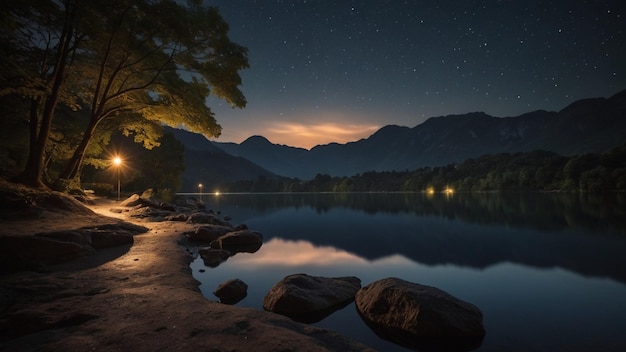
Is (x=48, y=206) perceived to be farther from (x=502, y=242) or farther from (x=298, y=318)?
(x=502, y=242)

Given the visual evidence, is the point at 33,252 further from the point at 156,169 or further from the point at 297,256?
the point at 156,169

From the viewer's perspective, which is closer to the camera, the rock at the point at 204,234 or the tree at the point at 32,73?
the tree at the point at 32,73

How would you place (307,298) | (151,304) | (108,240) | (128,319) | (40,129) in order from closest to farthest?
(128,319) < (151,304) < (307,298) < (108,240) < (40,129)

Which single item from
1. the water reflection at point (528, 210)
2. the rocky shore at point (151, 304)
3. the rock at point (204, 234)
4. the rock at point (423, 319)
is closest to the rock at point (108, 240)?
the rocky shore at point (151, 304)

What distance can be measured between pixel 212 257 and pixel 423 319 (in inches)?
393

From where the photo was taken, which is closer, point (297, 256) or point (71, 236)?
point (71, 236)

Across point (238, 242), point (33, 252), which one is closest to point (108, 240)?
point (33, 252)

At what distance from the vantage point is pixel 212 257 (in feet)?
44.2

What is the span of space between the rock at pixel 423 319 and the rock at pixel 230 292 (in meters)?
4.01

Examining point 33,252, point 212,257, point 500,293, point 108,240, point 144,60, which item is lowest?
point 500,293

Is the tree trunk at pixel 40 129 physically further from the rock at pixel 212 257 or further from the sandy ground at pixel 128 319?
the sandy ground at pixel 128 319

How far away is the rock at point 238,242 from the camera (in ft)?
53.2

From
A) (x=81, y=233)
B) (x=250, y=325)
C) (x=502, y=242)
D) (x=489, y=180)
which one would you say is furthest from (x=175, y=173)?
(x=489, y=180)

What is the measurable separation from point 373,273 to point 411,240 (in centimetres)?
1023
